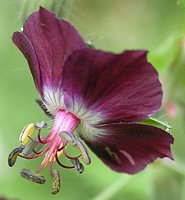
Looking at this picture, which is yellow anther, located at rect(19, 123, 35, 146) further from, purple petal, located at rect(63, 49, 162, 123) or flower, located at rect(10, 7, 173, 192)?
purple petal, located at rect(63, 49, 162, 123)

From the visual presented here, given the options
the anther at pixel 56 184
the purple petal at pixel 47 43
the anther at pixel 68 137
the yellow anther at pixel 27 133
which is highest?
the purple petal at pixel 47 43

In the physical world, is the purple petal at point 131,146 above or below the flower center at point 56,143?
below

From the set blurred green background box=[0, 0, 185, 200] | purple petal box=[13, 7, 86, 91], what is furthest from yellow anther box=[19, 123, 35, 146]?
blurred green background box=[0, 0, 185, 200]

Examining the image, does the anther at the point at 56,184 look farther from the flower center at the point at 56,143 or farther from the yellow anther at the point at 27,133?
the yellow anther at the point at 27,133

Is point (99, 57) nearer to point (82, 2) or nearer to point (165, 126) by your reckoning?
point (165, 126)

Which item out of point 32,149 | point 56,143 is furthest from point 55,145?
point 32,149

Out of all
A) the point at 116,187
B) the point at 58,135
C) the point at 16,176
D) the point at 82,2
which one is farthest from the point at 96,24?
the point at 58,135

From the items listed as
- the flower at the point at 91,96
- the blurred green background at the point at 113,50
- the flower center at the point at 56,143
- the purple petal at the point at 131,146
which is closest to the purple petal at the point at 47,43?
the flower at the point at 91,96

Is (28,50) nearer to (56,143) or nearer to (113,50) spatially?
(56,143)

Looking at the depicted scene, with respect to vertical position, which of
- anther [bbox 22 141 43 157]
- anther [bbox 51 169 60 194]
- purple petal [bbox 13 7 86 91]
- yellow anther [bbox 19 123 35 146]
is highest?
purple petal [bbox 13 7 86 91]
